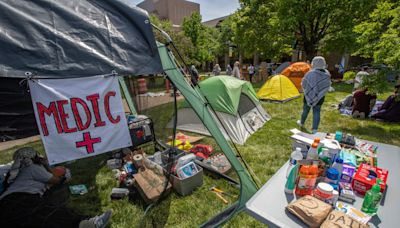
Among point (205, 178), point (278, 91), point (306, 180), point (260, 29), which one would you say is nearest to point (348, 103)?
point (278, 91)

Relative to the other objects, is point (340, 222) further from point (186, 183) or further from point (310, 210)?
point (186, 183)

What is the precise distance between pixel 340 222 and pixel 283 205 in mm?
359

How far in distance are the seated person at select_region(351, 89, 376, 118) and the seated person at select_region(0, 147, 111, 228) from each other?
7033 mm

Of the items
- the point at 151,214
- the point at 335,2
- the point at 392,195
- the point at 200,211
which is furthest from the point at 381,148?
the point at 335,2

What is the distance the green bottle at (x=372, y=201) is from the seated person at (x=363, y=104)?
5.80 metres

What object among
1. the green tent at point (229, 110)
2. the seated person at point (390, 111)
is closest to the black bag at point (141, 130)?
the green tent at point (229, 110)

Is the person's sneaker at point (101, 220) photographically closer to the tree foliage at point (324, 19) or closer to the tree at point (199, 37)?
the tree foliage at point (324, 19)

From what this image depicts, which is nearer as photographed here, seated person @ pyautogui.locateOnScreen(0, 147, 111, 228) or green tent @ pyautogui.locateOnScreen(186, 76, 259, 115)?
seated person @ pyautogui.locateOnScreen(0, 147, 111, 228)

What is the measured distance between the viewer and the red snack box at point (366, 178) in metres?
1.56

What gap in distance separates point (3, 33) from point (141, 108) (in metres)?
3.48

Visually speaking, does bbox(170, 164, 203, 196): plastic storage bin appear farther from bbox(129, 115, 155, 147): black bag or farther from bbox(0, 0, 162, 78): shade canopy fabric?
bbox(0, 0, 162, 78): shade canopy fabric

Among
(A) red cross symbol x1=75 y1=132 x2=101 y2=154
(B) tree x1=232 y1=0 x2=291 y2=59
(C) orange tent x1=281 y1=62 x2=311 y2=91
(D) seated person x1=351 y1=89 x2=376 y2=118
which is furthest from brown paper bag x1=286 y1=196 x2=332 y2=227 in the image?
(B) tree x1=232 y1=0 x2=291 y2=59

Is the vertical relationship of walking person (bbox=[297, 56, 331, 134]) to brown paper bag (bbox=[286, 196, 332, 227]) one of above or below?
above

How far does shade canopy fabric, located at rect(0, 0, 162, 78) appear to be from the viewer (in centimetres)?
169
